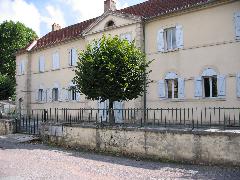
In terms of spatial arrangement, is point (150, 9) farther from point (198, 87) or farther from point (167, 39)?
point (198, 87)

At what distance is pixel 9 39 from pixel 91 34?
22168mm

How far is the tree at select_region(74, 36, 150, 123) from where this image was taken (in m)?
14.9

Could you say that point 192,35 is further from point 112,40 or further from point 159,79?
point 112,40

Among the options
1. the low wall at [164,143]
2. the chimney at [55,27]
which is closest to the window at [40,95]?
the chimney at [55,27]

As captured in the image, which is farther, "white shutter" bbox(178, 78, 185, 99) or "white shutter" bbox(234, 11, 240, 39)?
"white shutter" bbox(178, 78, 185, 99)

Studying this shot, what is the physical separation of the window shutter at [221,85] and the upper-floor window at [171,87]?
7.18 feet

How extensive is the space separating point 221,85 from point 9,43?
32332mm

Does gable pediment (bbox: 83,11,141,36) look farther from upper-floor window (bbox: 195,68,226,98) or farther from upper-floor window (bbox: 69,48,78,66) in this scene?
upper-floor window (bbox: 195,68,226,98)

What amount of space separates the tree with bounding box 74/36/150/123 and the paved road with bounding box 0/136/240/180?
3230 mm

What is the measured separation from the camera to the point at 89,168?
10.5 m

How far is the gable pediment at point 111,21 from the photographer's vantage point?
21188mm

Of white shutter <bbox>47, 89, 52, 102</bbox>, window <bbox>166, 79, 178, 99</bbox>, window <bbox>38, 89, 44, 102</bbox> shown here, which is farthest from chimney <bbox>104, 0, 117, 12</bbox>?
window <bbox>38, 89, 44, 102</bbox>

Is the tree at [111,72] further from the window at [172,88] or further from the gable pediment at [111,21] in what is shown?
the gable pediment at [111,21]

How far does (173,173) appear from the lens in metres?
9.66
